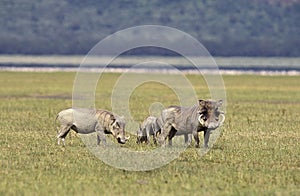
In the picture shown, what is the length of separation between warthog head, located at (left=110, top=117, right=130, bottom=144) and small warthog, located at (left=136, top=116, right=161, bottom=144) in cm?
164

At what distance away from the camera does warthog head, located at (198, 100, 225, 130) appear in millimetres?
27297

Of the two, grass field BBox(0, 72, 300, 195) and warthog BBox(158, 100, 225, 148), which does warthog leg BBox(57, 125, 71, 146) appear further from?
warthog BBox(158, 100, 225, 148)

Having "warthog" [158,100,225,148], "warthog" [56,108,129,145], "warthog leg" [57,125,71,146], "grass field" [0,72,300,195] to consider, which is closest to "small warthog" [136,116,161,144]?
"grass field" [0,72,300,195]

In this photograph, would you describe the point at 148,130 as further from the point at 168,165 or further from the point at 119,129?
the point at 168,165

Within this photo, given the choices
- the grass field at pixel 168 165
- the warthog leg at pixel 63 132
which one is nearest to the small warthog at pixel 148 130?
the grass field at pixel 168 165

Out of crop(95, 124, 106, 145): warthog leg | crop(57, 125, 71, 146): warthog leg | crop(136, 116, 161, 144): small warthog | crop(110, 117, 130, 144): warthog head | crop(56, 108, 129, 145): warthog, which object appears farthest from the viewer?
crop(136, 116, 161, 144): small warthog

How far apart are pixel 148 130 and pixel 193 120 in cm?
218

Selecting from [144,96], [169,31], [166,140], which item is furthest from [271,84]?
[169,31]

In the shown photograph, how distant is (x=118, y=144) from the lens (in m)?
29.5

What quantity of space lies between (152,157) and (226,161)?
1.74 m

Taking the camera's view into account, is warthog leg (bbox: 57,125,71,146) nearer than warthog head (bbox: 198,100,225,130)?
No

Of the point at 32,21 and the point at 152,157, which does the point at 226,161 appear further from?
the point at 32,21

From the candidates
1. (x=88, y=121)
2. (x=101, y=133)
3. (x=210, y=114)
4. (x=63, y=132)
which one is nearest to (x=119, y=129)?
(x=101, y=133)

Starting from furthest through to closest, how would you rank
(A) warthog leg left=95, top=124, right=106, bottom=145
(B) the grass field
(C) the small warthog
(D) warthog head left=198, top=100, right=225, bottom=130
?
(C) the small warthog, (A) warthog leg left=95, top=124, right=106, bottom=145, (D) warthog head left=198, top=100, right=225, bottom=130, (B) the grass field
